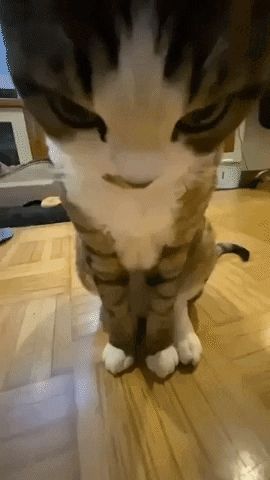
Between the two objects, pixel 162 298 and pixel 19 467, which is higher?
pixel 162 298

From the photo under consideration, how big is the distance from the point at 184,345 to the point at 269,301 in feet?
0.81

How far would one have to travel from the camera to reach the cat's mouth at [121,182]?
32 cm

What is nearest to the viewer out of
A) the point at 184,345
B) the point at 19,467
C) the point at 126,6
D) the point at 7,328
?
the point at 126,6

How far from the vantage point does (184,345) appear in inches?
21.0

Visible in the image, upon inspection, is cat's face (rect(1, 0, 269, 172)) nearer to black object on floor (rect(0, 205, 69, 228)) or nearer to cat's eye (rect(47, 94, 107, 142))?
cat's eye (rect(47, 94, 107, 142))

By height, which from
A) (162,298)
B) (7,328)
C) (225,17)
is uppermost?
(225,17)

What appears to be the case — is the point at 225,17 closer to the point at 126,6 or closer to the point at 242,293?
the point at 126,6

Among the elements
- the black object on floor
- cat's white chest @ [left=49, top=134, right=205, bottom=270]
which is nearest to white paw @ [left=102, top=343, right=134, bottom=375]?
cat's white chest @ [left=49, top=134, right=205, bottom=270]

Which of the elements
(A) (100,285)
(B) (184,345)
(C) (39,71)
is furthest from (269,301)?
(C) (39,71)

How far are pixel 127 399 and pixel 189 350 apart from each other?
115 millimetres

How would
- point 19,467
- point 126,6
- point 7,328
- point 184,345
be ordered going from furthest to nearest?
point 7,328, point 184,345, point 19,467, point 126,6

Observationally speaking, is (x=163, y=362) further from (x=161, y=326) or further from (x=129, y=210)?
(x=129, y=210)

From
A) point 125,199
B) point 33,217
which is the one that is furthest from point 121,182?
point 33,217

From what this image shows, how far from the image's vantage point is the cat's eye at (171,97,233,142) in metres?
0.29
